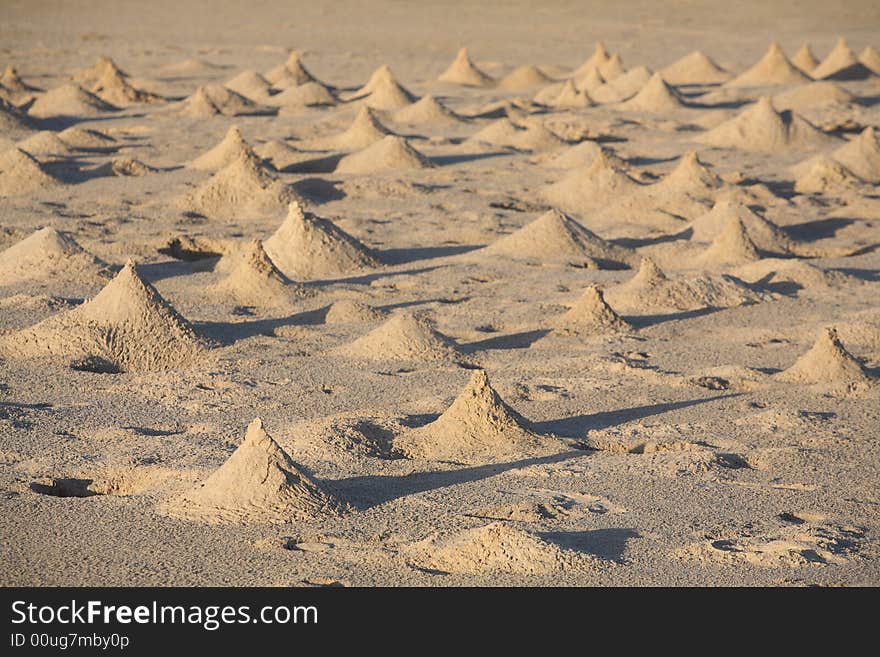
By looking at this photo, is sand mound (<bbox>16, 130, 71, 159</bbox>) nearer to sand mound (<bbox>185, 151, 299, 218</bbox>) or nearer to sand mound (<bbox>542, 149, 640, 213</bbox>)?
sand mound (<bbox>185, 151, 299, 218</bbox>)

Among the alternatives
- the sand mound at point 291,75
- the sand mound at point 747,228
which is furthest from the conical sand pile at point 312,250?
the sand mound at point 291,75

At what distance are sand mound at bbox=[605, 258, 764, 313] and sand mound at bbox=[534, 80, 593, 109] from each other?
885 cm

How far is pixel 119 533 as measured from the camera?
4781 millimetres

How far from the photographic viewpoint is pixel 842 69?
67.7 feet

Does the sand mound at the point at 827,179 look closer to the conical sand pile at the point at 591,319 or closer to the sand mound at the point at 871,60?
the conical sand pile at the point at 591,319

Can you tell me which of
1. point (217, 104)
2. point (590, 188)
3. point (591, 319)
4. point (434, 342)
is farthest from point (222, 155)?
point (434, 342)

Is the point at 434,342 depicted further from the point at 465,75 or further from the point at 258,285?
the point at 465,75

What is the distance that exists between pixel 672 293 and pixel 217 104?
8.89m

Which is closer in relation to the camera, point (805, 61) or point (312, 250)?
point (312, 250)

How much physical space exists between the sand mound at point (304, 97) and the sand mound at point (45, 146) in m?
4.23

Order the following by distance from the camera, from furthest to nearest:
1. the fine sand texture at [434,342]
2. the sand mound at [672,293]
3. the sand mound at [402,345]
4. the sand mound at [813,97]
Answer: the sand mound at [813,97], the sand mound at [672,293], the sand mound at [402,345], the fine sand texture at [434,342]

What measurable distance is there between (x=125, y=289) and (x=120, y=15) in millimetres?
21937

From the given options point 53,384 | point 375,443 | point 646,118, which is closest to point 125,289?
point 53,384

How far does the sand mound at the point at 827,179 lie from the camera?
12.6 meters
